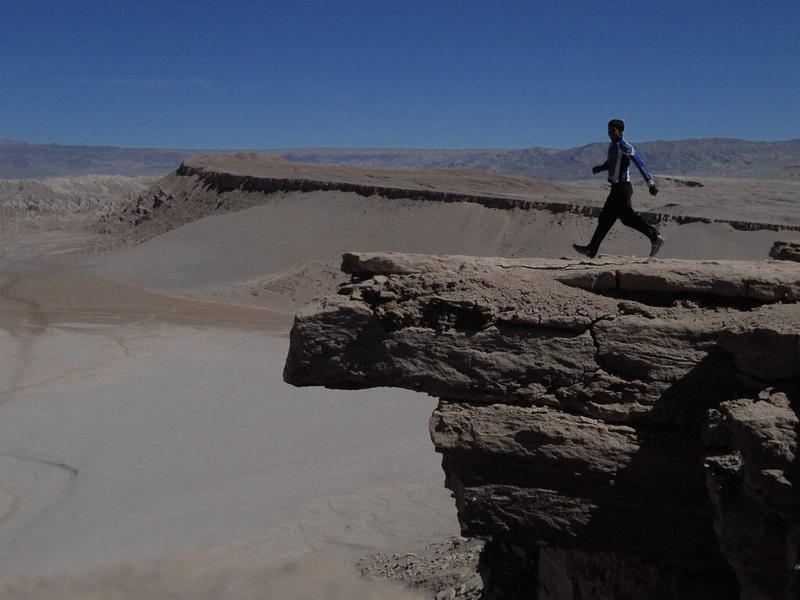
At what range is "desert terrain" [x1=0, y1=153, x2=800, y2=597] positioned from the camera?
9945 millimetres

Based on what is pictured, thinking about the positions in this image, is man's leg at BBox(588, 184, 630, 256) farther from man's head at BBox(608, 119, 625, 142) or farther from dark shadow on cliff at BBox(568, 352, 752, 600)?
dark shadow on cliff at BBox(568, 352, 752, 600)

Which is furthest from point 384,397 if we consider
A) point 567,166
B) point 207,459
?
point 567,166

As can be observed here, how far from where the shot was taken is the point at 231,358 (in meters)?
20.0

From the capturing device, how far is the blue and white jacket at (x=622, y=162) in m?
6.54

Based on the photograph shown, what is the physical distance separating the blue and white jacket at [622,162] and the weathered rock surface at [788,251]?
117 centimetres

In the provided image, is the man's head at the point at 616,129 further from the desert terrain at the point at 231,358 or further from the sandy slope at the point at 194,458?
the sandy slope at the point at 194,458

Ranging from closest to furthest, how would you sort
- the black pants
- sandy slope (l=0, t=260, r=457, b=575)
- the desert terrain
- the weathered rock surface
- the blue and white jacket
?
the weathered rock surface → the blue and white jacket → the black pants → sandy slope (l=0, t=260, r=457, b=575) → the desert terrain

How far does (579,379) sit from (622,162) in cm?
226

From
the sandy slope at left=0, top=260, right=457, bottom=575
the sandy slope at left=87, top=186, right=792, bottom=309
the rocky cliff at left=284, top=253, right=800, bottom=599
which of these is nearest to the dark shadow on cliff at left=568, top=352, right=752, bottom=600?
the rocky cliff at left=284, top=253, right=800, bottom=599

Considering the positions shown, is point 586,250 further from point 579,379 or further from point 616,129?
point 579,379

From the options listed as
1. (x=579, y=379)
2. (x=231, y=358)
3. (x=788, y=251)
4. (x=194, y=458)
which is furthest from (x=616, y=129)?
(x=231, y=358)

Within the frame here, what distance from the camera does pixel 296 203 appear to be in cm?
3534

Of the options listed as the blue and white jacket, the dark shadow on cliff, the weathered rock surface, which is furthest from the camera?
the blue and white jacket

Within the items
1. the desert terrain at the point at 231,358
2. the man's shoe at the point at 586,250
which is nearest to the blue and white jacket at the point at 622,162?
the man's shoe at the point at 586,250
